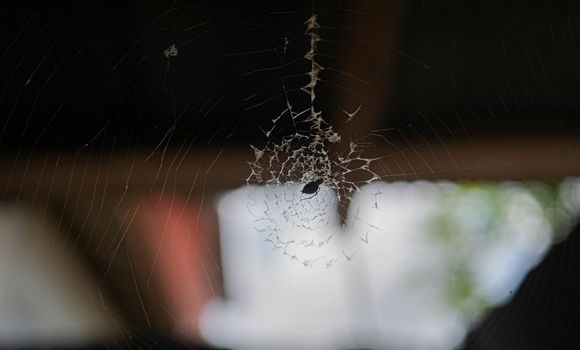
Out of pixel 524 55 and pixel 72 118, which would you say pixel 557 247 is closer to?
pixel 524 55

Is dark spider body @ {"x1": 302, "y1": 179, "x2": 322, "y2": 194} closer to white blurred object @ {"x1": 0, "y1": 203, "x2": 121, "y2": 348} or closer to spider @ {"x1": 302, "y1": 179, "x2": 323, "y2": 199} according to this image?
spider @ {"x1": 302, "y1": 179, "x2": 323, "y2": 199}

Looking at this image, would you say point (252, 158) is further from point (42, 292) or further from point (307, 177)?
point (42, 292)

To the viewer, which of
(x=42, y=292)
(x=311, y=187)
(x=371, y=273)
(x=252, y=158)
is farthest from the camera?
(x=371, y=273)

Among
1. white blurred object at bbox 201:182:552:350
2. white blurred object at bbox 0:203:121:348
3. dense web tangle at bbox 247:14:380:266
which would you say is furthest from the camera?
white blurred object at bbox 0:203:121:348

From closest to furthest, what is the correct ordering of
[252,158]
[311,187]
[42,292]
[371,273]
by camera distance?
[311,187]
[252,158]
[42,292]
[371,273]

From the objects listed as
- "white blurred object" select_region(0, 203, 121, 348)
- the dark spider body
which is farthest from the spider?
"white blurred object" select_region(0, 203, 121, 348)

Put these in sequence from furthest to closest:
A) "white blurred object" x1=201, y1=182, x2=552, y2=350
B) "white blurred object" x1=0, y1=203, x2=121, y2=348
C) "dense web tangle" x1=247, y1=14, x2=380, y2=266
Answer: "white blurred object" x1=0, y1=203, x2=121, y2=348 < "white blurred object" x1=201, y1=182, x2=552, y2=350 < "dense web tangle" x1=247, y1=14, x2=380, y2=266

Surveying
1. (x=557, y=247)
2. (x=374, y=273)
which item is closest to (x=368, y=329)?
(x=374, y=273)

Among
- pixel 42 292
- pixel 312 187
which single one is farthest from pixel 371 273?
pixel 42 292

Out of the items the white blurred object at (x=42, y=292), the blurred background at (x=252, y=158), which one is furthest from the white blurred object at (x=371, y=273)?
the white blurred object at (x=42, y=292)
